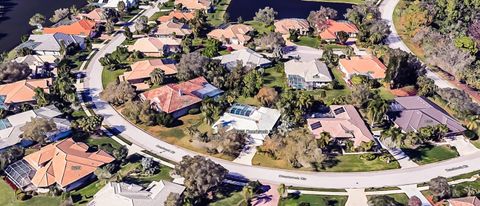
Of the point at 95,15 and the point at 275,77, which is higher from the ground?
the point at 95,15

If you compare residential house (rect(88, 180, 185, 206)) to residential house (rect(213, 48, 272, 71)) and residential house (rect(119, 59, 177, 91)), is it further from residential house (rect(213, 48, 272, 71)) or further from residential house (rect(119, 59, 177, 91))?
residential house (rect(213, 48, 272, 71))

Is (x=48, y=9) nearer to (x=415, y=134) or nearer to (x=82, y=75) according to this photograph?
(x=82, y=75)

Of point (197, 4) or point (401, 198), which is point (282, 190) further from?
point (197, 4)

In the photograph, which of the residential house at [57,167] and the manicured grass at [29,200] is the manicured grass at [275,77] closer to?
the residential house at [57,167]

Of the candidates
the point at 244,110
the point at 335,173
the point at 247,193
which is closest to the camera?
the point at 247,193

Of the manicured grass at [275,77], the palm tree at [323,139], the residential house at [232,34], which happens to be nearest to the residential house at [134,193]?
the palm tree at [323,139]

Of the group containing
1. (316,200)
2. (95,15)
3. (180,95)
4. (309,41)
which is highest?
(180,95)

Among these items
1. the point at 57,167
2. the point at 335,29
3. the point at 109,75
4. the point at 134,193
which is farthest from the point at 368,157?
the point at 109,75
